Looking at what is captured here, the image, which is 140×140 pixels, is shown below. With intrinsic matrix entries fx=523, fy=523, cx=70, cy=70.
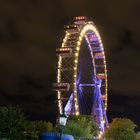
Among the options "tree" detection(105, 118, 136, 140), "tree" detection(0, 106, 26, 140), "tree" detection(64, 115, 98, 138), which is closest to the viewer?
"tree" detection(0, 106, 26, 140)

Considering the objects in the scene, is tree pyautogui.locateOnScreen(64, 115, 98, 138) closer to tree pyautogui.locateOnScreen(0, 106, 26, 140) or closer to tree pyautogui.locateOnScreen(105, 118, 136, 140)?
tree pyautogui.locateOnScreen(105, 118, 136, 140)

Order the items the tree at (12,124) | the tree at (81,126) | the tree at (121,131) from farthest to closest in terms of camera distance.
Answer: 1. the tree at (121,131)
2. the tree at (81,126)
3. the tree at (12,124)

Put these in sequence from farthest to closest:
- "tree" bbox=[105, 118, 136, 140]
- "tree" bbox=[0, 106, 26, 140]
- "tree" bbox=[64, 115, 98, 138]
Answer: "tree" bbox=[105, 118, 136, 140] → "tree" bbox=[64, 115, 98, 138] → "tree" bbox=[0, 106, 26, 140]

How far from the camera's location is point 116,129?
89812 millimetres

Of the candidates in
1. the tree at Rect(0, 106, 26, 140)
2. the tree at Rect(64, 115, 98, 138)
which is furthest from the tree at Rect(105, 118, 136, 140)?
the tree at Rect(0, 106, 26, 140)

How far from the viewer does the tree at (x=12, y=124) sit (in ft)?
173

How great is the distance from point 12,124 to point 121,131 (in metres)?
39.1

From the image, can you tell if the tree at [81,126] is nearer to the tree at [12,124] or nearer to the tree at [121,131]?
the tree at [121,131]

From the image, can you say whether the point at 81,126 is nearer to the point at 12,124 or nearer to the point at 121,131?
the point at 121,131

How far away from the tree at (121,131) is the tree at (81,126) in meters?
2.87

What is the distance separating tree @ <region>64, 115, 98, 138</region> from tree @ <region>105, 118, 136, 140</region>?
2.87 metres

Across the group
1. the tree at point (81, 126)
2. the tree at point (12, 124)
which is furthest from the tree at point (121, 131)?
the tree at point (12, 124)

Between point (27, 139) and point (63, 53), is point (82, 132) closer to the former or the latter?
point (63, 53)

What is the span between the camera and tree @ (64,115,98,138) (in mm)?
85062
